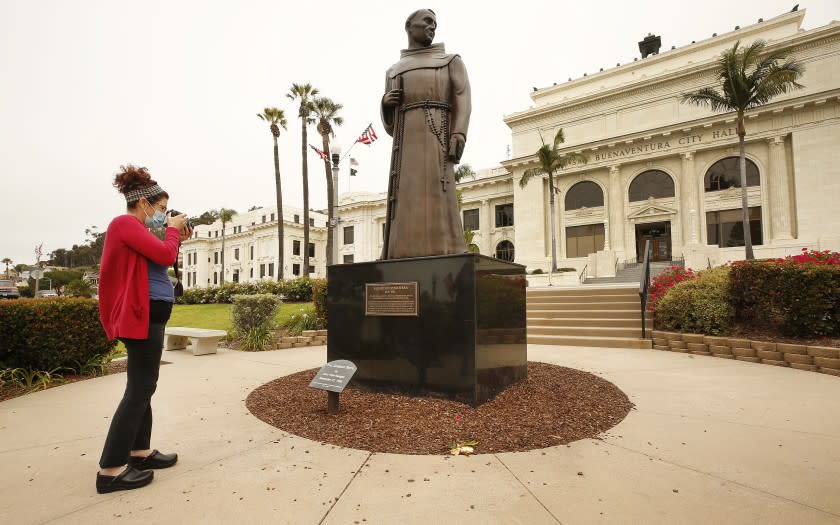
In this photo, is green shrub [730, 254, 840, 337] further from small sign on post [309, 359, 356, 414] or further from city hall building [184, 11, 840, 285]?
city hall building [184, 11, 840, 285]

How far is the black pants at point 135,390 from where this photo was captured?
2662 mm

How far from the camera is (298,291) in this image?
2239 cm

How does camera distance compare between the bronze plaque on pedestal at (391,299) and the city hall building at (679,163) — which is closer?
the bronze plaque on pedestal at (391,299)

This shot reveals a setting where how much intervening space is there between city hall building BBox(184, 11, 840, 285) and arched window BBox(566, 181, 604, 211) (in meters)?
0.08

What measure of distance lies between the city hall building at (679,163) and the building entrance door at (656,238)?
0.08 meters

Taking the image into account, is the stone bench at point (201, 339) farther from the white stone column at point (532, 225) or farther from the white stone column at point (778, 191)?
the white stone column at point (778, 191)

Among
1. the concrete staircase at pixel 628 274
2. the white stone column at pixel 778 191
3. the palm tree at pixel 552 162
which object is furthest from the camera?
the palm tree at pixel 552 162

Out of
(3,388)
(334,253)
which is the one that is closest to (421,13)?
(3,388)

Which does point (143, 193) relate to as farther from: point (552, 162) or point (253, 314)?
point (552, 162)

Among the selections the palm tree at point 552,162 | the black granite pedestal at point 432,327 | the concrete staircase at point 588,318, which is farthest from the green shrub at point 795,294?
the palm tree at point 552,162

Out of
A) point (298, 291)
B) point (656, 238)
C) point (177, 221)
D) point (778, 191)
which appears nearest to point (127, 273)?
point (177, 221)

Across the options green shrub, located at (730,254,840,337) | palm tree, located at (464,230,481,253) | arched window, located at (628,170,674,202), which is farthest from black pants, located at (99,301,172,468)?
arched window, located at (628,170,674,202)

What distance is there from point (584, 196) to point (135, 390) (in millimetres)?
35650

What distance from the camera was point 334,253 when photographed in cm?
1452
